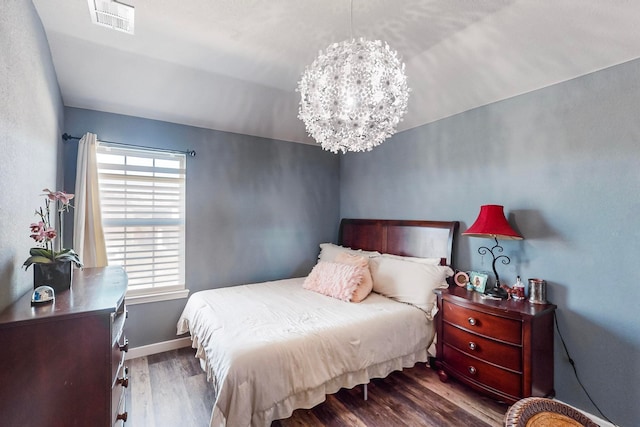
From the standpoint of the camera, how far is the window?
278 centimetres

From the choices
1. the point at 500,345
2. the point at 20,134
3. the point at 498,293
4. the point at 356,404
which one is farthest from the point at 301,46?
the point at 356,404

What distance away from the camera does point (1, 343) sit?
40.6 inches

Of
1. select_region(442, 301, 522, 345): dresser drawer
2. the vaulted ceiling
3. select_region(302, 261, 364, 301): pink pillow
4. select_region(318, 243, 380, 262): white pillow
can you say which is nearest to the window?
the vaulted ceiling

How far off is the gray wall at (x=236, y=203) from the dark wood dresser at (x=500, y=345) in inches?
83.5

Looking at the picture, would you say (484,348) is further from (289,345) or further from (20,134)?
(20,134)

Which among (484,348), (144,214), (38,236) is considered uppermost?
(144,214)

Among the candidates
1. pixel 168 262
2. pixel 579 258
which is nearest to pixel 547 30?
A: pixel 579 258

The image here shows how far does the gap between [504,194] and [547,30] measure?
3.99ft

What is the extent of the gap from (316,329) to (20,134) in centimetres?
202

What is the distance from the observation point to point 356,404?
216 centimetres

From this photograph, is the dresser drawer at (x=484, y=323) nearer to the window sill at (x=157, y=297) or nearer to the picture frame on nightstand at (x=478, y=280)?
the picture frame on nightstand at (x=478, y=280)

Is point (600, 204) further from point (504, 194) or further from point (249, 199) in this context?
point (249, 199)

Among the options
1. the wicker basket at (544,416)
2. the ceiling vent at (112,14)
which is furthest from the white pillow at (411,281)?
the ceiling vent at (112,14)

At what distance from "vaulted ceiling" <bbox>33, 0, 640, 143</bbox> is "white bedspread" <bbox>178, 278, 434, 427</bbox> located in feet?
6.68
